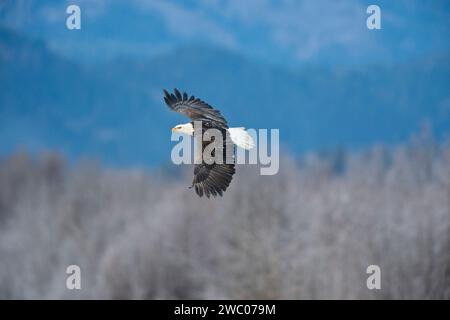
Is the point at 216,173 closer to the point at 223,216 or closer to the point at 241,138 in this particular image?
the point at 241,138

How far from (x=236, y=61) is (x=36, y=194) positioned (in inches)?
1588

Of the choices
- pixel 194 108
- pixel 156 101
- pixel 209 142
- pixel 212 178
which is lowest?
pixel 212 178

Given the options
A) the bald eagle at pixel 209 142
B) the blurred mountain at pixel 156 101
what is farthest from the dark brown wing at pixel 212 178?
the blurred mountain at pixel 156 101

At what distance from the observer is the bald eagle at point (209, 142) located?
3.52m

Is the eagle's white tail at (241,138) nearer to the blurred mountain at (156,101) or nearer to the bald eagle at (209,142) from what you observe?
the bald eagle at (209,142)

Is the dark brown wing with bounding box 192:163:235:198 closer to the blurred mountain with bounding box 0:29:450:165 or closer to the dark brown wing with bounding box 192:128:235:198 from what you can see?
the dark brown wing with bounding box 192:128:235:198

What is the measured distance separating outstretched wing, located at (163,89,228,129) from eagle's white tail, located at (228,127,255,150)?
0.07 metres

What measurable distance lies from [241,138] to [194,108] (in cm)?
37

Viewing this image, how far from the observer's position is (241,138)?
369cm

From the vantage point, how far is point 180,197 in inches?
1276

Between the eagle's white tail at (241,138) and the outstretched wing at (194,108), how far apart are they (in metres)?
0.07

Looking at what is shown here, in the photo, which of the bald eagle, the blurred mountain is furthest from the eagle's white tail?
the blurred mountain

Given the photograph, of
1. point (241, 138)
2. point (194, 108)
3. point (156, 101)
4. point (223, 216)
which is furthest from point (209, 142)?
point (156, 101)

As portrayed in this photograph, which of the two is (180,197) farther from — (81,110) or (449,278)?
(81,110)
